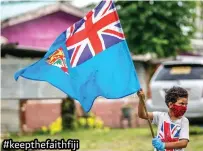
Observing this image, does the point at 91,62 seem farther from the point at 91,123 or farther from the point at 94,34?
the point at 91,123

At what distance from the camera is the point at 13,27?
20234mm

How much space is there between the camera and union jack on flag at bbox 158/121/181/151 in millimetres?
5660

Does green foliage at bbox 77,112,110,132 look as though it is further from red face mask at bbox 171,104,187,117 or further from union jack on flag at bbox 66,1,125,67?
red face mask at bbox 171,104,187,117

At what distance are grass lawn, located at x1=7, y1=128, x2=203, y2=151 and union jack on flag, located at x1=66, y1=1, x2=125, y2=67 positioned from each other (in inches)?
180

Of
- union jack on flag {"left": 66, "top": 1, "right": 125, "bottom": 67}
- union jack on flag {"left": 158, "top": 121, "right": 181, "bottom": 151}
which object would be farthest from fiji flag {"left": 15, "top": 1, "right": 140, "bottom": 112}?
union jack on flag {"left": 158, "top": 121, "right": 181, "bottom": 151}

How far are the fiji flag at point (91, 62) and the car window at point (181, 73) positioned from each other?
240 inches

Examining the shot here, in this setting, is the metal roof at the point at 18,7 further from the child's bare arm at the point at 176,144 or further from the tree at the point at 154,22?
the child's bare arm at the point at 176,144

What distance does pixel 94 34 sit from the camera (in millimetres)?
6488

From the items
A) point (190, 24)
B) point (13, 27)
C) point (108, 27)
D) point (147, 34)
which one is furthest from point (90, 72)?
point (190, 24)

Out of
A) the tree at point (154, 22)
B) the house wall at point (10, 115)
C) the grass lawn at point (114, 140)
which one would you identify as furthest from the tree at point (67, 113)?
the tree at point (154, 22)

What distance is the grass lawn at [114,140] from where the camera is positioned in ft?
36.5
